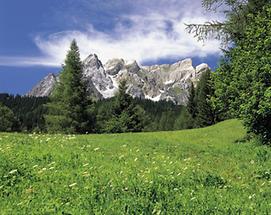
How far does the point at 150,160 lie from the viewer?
15539mm

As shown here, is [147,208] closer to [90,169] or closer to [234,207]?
[234,207]

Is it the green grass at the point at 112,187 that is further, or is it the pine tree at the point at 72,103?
the pine tree at the point at 72,103

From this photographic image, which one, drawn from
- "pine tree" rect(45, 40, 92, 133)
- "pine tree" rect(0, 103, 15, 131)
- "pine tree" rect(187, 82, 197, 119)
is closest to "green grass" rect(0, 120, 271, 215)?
"pine tree" rect(45, 40, 92, 133)

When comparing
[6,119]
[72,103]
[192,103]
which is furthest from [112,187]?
[6,119]

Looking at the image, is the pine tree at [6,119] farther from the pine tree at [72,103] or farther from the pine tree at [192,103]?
the pine tree at [72,103]

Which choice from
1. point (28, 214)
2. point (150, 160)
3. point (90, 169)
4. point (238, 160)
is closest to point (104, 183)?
point (90, 169)

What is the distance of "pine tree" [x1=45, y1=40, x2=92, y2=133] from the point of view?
64.6m

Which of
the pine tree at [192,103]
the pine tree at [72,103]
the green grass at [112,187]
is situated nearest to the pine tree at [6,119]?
the pine tree at [192,103]

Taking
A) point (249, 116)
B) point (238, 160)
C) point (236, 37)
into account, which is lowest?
point (238, 160)

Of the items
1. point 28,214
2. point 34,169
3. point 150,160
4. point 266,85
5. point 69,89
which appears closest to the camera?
point 28,214

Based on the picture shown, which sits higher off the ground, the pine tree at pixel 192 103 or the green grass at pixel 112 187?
the pine tree at pixel 192 103

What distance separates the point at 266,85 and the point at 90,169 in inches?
786

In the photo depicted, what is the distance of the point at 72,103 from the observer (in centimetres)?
6531

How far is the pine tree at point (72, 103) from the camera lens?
64.6m
